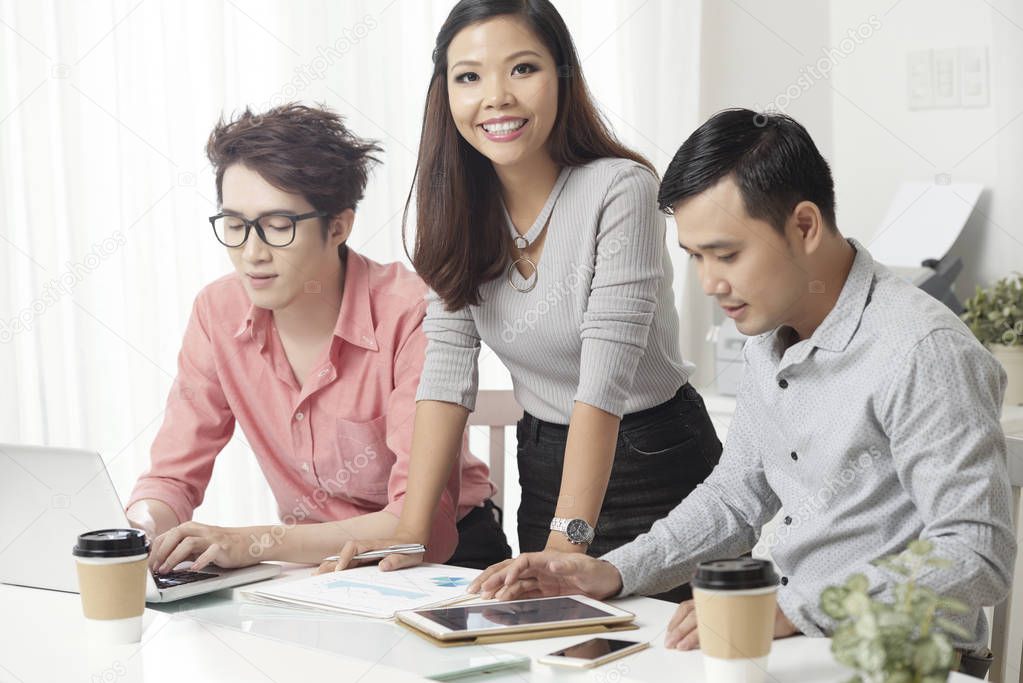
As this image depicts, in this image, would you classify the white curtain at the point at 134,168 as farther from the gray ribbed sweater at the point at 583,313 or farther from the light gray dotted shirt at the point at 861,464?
the light gray dotted shirt at the point at 861,464

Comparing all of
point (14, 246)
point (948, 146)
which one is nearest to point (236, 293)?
point (14, 246)

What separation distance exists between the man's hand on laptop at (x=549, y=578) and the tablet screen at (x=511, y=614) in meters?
0.04

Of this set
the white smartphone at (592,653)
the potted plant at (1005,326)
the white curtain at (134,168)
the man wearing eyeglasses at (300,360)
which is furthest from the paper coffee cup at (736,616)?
the potted plant at (1005,326)

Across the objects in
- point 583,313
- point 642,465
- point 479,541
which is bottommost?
point 479,541

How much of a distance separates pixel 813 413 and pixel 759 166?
28 cm

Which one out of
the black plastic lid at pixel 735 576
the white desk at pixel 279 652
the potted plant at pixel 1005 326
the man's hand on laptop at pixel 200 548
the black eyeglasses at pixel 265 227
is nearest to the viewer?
the black plastic lid at pixel 735 576

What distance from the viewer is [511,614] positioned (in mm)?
1166

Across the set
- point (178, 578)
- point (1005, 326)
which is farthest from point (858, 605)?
point (1005, 326)

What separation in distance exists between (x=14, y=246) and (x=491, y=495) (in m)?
1.08

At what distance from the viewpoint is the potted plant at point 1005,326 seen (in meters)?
2.70

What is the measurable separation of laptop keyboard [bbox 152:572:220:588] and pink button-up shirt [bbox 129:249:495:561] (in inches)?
14.0

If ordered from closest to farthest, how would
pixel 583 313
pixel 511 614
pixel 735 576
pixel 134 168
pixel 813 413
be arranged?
pixel 735 576 < pixel 511 614 < pixel 813 413 < pixel 583 313 < pixel 134 168

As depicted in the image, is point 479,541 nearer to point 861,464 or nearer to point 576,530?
point 576,530

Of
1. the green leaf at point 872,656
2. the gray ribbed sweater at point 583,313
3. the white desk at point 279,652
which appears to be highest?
the gray ribbed sweater at point 583,313
